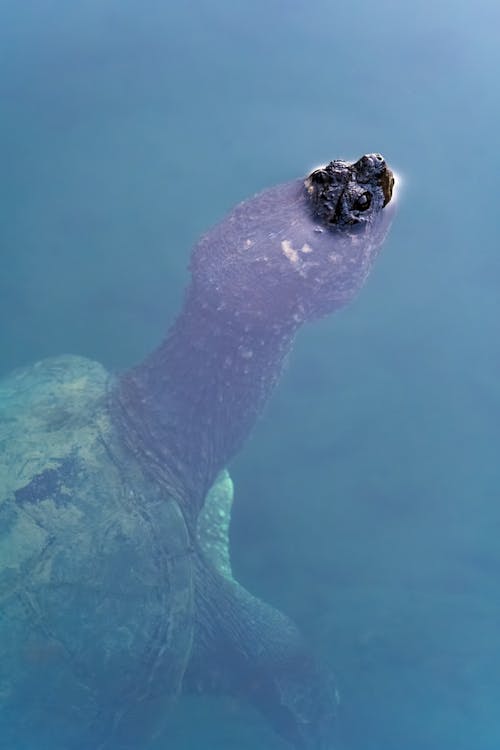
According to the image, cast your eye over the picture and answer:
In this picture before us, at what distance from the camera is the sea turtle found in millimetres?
3709

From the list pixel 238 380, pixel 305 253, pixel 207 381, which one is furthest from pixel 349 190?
pixel 207 381

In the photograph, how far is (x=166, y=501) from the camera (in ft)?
13.7

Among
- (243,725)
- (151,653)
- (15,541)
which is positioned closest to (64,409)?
(15,541)

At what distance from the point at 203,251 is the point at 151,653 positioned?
2.70 meters

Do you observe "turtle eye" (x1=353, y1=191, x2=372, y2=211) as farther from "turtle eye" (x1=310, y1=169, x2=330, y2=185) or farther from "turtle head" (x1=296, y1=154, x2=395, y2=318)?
"turtle eye" (x1=310, y1=169, x2=330, y2=185)

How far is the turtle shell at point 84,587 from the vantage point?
3662 millimetres

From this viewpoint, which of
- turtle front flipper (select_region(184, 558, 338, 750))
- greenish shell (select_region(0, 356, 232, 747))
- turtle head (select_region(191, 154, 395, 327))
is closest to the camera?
greenish shell (select_region(0, 356, 232, 747))

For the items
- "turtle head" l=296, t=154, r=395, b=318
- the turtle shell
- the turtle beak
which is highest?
the turtle beak

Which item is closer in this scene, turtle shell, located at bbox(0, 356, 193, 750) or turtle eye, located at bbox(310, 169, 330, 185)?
turtle shell, located at bbox(0, 356, 193, 750)

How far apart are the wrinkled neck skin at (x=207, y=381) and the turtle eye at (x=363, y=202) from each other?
2.93ft

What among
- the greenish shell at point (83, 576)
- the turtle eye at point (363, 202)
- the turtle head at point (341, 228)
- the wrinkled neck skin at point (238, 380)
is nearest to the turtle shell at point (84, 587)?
the greenish shell at point (83, 576)

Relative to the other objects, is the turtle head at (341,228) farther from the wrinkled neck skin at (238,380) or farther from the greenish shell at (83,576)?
the greenish shell at (83,576)

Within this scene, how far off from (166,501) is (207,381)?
0.97 m

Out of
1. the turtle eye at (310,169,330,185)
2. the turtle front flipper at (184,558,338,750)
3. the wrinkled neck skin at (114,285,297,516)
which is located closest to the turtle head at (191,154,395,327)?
the turtle eye at (310,169,330,185)
